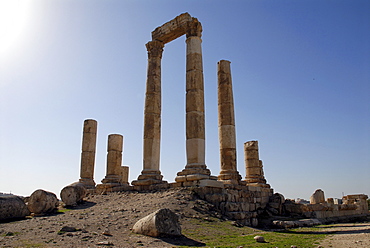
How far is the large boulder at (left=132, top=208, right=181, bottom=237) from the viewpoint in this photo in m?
8.85

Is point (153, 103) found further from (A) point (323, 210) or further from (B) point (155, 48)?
(A) point (323, 210)

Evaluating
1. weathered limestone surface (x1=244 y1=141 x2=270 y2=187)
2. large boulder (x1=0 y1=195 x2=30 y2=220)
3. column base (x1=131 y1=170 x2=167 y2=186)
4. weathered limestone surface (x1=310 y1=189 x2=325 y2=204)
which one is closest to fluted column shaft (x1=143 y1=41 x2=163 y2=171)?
column base (x1=131 y1=170 x2=167 y2=186)

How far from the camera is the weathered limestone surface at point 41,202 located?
43.2ft

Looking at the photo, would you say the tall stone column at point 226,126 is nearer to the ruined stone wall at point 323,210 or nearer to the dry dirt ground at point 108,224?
the ruined stone wall at point 323,210

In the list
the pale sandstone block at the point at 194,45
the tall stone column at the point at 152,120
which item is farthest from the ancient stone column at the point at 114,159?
the pale sandstone block at the point at 194,45

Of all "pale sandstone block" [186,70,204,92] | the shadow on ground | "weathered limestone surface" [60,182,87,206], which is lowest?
the shadow on ground

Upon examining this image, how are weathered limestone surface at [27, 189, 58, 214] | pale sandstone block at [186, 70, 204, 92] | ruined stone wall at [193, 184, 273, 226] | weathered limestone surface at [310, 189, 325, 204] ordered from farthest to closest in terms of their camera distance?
1. weathered limestone surface at [310, 189, 325, 204]
2. pale sandstone block at [186, 70, 204, 92]
3. ruined stone wall at [193, 184, 273, 226]
4. weathered limestone surface at [27, 189, 58, 214]

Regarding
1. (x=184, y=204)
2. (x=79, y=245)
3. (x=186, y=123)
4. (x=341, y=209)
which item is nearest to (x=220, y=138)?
(x=186, y=123)

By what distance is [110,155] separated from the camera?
880 inches

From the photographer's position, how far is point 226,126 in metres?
20.0

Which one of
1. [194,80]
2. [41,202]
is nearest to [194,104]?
[194,80]

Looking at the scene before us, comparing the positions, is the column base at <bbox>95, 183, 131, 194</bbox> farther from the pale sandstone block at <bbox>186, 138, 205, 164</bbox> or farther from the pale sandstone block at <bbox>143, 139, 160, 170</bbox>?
the pale sandstone block at <bbox>186, 138, 205, 164</bbox>

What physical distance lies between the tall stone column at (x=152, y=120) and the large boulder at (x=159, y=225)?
8870 millimetres

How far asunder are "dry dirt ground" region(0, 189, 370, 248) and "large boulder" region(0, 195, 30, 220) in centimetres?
55
